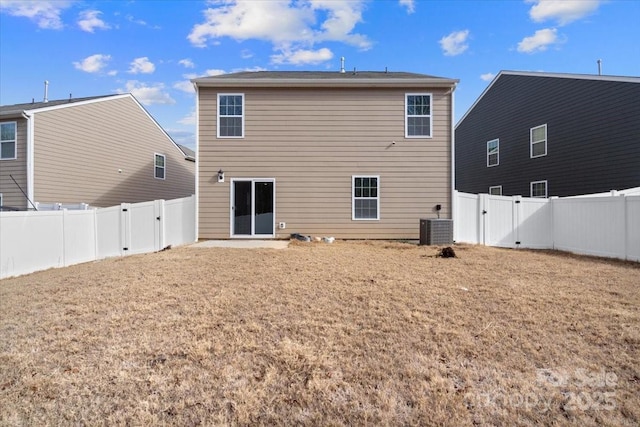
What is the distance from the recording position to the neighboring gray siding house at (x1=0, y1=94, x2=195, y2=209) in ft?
39.9

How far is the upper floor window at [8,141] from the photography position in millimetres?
12266

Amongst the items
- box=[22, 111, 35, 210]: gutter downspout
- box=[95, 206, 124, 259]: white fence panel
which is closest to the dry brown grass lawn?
box=[95, 206, 124, 259]: white fence panel

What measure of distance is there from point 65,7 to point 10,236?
697 cm

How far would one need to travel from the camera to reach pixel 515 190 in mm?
16781

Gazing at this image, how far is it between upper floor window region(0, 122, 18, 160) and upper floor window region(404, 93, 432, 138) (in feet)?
45.9

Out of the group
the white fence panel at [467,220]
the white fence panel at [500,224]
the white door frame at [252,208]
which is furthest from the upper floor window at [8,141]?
the white fence panel at [500,224]

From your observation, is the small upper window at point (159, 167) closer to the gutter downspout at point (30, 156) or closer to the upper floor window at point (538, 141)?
the gutter downspout at point (30, 156)

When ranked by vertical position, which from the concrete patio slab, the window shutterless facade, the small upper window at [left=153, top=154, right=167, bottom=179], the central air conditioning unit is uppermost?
the small upper window at [left=153, top=154, right=167, bottom=179]

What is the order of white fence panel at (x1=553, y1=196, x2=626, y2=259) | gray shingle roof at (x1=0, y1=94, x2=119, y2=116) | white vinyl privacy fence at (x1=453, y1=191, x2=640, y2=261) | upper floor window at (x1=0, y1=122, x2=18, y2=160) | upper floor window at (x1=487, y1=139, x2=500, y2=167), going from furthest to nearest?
upper floor window at (x1=487, y1=139, x2=500, y2=167) < upper floor window at (x1=0, y1=122, x2=18, y2=160) < gray shingle roof at (x1=0, y1=94, x2=119, y2=116) < white vinyl privacy fence at (x1=453, y1=191, x2=640, y2=261) < white fence panel at (x1=553, y1=196, x2=626, y2=259)

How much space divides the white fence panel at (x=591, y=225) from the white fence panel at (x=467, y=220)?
2236 millimetres

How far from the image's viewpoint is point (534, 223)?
10266mm

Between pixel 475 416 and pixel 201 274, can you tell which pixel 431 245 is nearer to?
pixel 201 274

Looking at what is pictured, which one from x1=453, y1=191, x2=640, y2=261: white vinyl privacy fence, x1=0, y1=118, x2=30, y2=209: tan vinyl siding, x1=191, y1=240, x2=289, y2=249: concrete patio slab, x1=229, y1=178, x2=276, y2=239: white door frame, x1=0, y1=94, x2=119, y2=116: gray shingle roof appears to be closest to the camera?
x1=453, y1=191, x2=640, y2=261: white vinyl privacy fence

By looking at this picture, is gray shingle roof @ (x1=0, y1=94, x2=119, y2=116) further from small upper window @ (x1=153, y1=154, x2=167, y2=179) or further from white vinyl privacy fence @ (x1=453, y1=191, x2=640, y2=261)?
white vinyl privacy fence @ (x1=453, y1=191, x2=640, y2=261)
